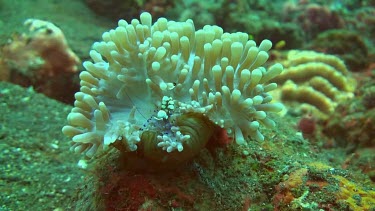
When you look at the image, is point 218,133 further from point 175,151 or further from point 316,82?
point 316,82

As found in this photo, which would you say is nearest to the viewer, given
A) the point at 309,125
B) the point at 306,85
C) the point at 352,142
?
the point at 352,142

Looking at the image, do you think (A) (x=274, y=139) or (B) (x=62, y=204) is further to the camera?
(B) (x=62, y=204)

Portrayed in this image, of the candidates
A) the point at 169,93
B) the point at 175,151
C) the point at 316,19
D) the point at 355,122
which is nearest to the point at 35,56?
the point at 169,93

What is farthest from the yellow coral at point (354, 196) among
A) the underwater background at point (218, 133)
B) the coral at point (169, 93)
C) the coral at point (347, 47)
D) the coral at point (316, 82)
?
the coral at point (347, 47)

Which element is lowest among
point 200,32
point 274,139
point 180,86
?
point 274,139

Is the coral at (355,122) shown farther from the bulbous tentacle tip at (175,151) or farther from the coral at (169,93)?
the bulbous tentacle tip at (175,151)

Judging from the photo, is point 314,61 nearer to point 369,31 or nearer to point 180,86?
point 369,31

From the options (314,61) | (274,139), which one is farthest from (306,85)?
(274,139)
